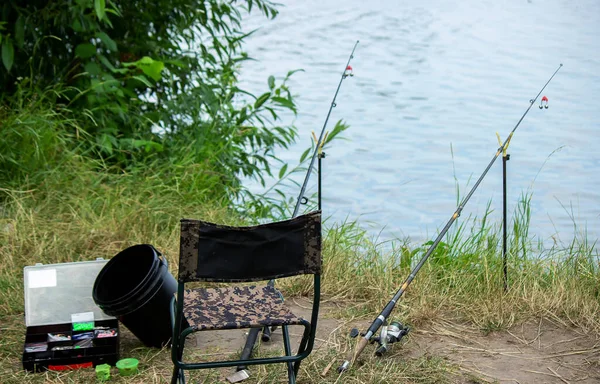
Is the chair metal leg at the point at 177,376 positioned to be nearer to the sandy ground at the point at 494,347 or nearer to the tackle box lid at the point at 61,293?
the sandy ground at the point at 494,347

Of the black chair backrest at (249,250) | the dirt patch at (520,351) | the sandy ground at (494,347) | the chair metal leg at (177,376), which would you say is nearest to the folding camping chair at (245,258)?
the black chair backrest at (249,250)

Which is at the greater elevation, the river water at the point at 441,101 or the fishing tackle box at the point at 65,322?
the fishing tackle box at the point at 65,322

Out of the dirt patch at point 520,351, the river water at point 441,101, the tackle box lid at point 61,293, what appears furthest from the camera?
the river water at point 441,101

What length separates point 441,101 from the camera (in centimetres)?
1078

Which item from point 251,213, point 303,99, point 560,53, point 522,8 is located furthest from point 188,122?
point 522,8

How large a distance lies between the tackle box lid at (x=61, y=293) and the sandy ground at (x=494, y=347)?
18.3 inches

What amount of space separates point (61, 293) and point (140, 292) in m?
0.50

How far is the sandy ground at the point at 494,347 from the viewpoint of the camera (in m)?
3.07

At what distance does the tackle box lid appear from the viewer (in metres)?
3.30

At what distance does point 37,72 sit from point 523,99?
6.85 metres

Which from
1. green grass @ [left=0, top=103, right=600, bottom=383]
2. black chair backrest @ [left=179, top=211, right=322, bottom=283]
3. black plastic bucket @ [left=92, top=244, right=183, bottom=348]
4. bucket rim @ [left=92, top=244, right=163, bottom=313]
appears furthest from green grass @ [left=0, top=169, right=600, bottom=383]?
black chair backrest @ [left=179, top=211, right=322, bottom=283]

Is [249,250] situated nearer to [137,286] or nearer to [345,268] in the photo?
[137,286]

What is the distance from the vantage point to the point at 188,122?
589 cm

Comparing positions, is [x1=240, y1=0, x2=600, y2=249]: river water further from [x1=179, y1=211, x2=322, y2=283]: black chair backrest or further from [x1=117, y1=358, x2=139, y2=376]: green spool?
[x1=179, y1=211, x2=322, y2=283]: black chair backrest
